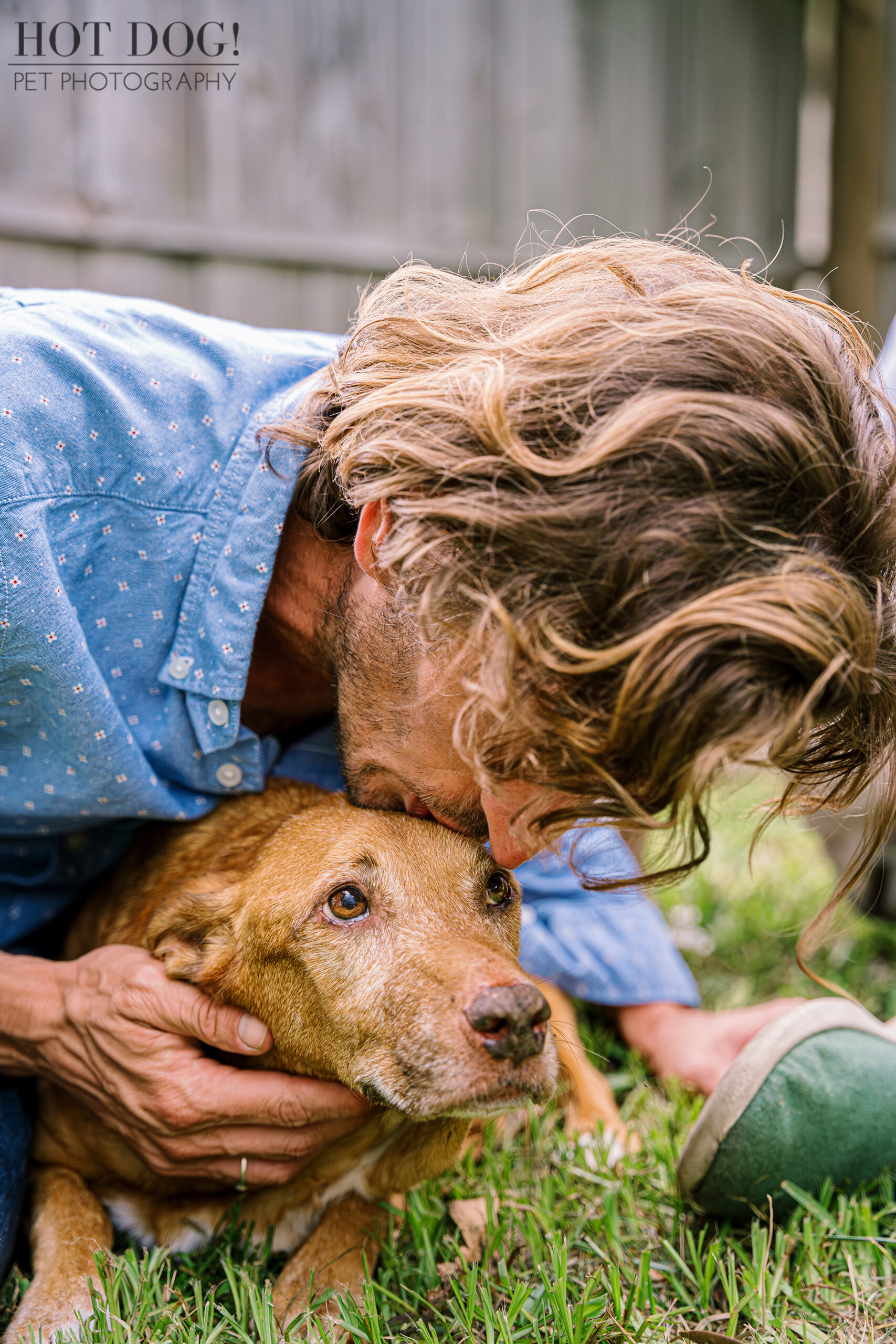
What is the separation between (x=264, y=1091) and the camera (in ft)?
6.38

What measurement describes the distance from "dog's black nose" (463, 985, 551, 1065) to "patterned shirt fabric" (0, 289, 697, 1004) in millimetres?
439

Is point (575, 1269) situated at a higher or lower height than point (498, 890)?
lower

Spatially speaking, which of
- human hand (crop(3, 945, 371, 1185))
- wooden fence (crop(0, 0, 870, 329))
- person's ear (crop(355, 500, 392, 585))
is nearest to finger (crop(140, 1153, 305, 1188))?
human hand (crop(3, 945, 371, 1185))

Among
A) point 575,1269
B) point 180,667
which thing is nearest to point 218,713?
point 180,667

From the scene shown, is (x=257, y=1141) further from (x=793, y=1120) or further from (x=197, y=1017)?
(x=793, y=1120)

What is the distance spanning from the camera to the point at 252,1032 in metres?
1.95

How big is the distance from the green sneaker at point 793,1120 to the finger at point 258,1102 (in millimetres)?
666

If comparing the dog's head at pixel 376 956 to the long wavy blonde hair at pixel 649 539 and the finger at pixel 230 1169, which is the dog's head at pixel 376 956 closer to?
the finger at pixel 230 1169

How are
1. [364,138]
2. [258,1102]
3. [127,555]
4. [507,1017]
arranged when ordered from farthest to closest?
[364,138] < [127,555] < [258,1102] < [507,1017]

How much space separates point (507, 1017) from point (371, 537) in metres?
0.77

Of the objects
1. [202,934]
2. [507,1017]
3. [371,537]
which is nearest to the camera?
[507,1017]

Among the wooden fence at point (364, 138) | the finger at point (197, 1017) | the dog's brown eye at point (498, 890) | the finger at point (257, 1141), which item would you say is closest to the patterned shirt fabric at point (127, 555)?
the dog's brown eye at point (498, 890)

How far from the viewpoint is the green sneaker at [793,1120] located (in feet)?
6.82

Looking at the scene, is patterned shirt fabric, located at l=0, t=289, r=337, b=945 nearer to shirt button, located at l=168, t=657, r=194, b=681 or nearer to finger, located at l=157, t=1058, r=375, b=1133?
shirt button, located at l=168, t=657, r=194, b=681
